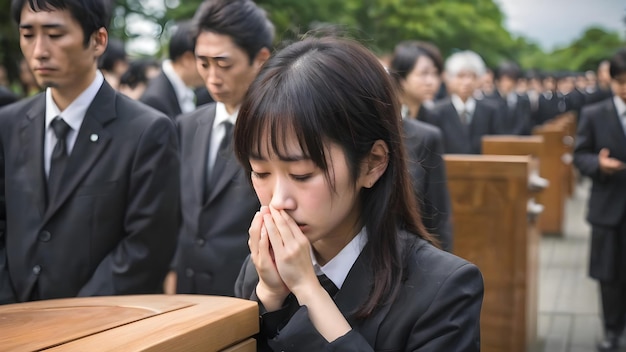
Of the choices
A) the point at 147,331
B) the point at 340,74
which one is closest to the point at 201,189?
the point at 340,74

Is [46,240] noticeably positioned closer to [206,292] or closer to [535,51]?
[206,292]

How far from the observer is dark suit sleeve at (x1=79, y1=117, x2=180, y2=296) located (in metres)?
3.07

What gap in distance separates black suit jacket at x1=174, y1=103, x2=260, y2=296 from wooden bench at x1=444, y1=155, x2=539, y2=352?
2.21 metres

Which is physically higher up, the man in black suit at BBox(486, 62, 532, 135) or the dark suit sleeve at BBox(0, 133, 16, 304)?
the dark suit sleeve at BBox(0, 133, 16, 304)

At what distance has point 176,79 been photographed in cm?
684

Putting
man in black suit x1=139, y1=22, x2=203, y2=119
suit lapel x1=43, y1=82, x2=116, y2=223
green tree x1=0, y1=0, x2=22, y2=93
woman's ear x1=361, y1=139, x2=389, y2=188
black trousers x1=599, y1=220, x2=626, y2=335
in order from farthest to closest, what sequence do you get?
1. green tree x1=0, y1=0, x2=22, y2=93
2. man in black suit x1=139, y1=22, x2=203, y2=119
3. black trousers x1=599, y1=220, x2=626, y2=335
4. suit lapel x1=43, y1=82, x2=116, y2=223
5. woman's ear x1=361, y1=139, x2=389, y2=188

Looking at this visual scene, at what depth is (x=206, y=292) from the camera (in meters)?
3.76

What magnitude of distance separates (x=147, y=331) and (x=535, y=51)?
3253 inches

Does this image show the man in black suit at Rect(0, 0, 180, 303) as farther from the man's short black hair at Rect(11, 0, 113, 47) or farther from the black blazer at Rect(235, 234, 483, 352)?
the black blazer at Rect(235, 234, 483, 352)

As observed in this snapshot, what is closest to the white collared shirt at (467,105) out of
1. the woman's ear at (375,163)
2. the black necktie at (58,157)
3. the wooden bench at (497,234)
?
the wooden bench at (497,234)

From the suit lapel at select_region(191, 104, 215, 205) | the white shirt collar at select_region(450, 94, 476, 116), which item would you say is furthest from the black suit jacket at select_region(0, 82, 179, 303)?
the white shirt collar at select_region(450, 94, 476, 116)

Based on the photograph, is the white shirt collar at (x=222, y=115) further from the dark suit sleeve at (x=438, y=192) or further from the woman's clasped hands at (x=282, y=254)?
the woman's clasped hands at (x=282, y=254)

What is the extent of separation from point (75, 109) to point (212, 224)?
848 millimetres

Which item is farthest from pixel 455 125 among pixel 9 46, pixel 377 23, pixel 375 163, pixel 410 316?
pixel 377 23
